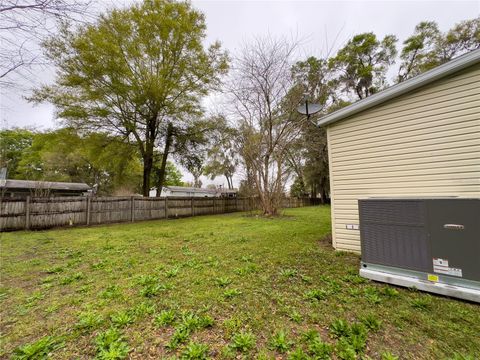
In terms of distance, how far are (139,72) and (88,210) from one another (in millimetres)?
7508

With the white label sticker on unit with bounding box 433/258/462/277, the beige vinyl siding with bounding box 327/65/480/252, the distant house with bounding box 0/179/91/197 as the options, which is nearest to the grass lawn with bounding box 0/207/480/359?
the white label sticker on unit with bounding box 433/258/462/277

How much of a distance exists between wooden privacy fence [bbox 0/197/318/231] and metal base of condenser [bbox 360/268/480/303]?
9.32m

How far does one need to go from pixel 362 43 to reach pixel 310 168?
1063cm

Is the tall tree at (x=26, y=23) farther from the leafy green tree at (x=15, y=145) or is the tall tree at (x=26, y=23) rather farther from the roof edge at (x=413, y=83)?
the leafy green tree at (x=15, y=145)

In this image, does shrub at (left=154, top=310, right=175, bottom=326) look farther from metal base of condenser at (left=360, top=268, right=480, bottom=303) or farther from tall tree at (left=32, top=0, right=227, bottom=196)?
tall tree at (left=32, top=0, right=227, bottom=196)

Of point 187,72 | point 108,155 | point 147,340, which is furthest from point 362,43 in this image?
point 147,340

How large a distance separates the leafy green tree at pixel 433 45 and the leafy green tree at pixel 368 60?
39.8 inches

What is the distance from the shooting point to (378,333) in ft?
6.06

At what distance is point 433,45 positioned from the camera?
13.4 meters

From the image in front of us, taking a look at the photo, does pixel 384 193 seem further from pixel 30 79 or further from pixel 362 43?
pixel 362 43

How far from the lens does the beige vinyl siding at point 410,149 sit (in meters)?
3.03

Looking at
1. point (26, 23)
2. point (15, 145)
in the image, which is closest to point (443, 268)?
point (26, 23)

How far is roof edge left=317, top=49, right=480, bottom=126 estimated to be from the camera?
2.95 m

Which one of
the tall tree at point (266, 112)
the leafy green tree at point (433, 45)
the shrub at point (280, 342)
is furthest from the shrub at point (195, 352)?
the leafy green tree at point (433, 45)
